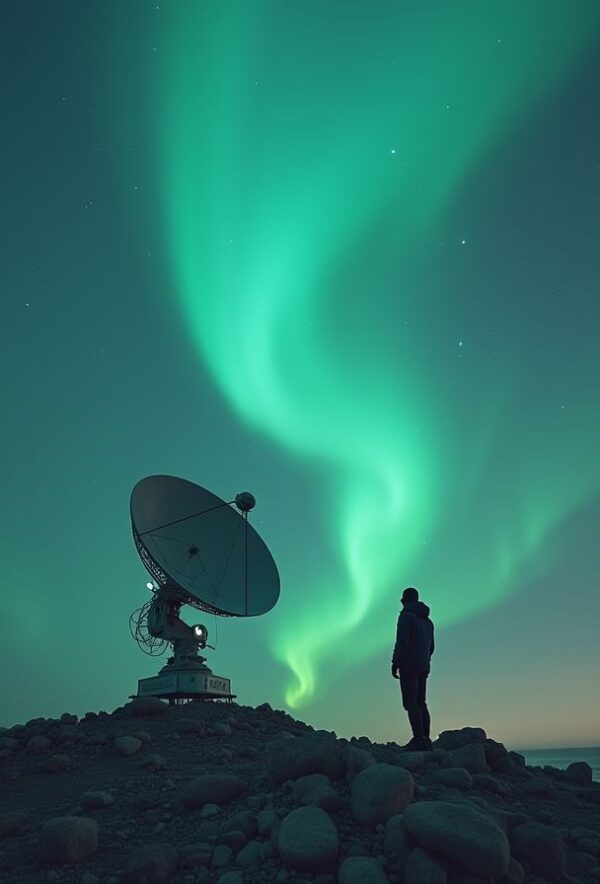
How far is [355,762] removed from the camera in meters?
8.63

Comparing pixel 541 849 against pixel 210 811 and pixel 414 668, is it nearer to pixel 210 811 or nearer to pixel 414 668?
pixel 210 811

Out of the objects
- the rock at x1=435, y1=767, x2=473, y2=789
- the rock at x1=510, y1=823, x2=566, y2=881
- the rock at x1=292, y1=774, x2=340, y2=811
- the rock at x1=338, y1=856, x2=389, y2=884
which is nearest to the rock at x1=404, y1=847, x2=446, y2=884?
the rock at x1=338, y1=856, x2=389, y2=884

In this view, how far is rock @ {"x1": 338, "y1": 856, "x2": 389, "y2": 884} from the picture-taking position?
6273 millimetres

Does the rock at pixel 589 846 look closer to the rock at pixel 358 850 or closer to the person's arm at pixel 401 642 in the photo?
the rock at pixel 358 850

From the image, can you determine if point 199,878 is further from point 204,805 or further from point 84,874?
point 204,805

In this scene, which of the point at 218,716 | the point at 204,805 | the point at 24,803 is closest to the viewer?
the point at 204,805

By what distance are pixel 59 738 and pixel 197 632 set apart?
8858 mm

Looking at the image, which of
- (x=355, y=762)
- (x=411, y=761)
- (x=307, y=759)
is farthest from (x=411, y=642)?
(x=307, y=759)

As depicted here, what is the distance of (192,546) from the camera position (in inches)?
970

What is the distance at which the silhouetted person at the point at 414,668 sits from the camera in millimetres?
11289

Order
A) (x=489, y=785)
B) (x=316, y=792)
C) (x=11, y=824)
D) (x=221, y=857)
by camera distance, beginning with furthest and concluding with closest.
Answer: (x=489, y=785)
(x=11, y=824)
(x=316, y=792)
(x=221, y=857)

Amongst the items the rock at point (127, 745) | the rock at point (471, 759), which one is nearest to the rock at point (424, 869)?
the rock at point (471, 759)

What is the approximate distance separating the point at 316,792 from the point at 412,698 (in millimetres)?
3858

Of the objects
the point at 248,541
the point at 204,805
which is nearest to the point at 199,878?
the point at 204,805
